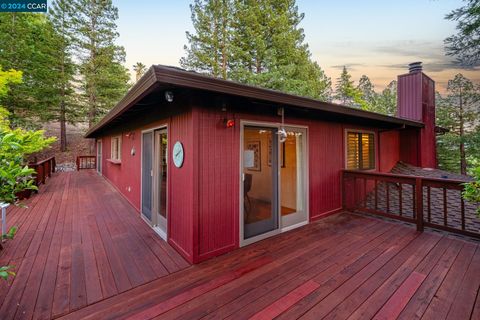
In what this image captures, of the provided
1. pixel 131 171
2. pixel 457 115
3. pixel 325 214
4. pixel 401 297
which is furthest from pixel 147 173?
pixel 457 115

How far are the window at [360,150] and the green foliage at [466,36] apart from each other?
536 centimetres

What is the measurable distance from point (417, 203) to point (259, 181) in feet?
9.07

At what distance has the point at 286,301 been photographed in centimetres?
195

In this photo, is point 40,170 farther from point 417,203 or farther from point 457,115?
point 457,115

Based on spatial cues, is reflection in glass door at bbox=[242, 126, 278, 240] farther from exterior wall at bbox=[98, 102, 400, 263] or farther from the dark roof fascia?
the dark roof fascia

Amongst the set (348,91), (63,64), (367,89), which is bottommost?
(63,64)

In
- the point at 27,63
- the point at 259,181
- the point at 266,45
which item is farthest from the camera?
the point at 27,63

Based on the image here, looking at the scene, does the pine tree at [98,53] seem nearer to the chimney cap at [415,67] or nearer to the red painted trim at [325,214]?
the red painted trim at [325,214]

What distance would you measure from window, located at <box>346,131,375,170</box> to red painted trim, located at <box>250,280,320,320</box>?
358cm

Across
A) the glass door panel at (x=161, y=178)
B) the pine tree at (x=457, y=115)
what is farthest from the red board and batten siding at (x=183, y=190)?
the pine tree at (x=457, y=115)

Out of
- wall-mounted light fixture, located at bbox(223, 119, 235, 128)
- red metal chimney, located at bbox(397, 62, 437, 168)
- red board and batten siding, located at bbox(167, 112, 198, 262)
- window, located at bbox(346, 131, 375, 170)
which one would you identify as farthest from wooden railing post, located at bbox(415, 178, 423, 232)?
red metal chimney, located at bbox(397, 62, 437, 168)

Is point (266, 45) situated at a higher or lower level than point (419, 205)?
higher

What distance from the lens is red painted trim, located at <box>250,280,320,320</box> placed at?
1781 millimetres

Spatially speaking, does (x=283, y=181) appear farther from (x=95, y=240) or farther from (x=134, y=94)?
(x=95, y=240)
